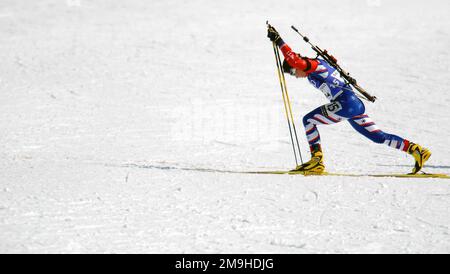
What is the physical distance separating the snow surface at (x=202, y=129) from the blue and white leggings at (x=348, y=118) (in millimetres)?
668

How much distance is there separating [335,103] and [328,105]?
0.13 meters

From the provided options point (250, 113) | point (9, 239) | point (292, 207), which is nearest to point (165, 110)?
point (250, 113)

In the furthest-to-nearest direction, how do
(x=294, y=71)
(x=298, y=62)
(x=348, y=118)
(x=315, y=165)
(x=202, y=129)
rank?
(x=202, y=129), (x=315, y=165), (x=348, y=118), (x=294, y=71), (x=298, y=62)

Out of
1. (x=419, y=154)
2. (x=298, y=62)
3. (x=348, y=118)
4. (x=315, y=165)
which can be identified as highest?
(x=298, y=62)

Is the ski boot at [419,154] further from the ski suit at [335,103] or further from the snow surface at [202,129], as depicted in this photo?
the snow surface at [202,129]

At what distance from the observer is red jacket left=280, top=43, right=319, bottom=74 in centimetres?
820

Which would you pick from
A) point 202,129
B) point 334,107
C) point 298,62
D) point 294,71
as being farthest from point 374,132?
point 202,129

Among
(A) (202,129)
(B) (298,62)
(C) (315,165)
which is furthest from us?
(A) (202,129)

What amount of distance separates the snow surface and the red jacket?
162 cm

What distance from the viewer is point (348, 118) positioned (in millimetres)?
8633

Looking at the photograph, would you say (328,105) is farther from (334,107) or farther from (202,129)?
(202,129)

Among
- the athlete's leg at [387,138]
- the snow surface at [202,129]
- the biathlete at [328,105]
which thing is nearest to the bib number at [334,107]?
the biathlete at [328,105]

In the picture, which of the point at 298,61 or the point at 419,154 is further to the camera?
the point at 419,154

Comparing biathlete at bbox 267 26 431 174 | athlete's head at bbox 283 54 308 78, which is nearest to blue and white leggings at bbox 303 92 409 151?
biathlete at bbox 267 26 431 174
